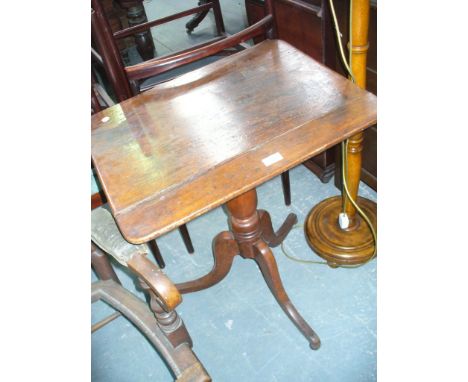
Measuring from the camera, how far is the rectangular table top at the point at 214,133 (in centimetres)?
82

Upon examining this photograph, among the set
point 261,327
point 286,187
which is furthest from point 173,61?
point 261,327

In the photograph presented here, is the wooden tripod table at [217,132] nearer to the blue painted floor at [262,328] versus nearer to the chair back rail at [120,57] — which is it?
the chair back rail at [120,57]

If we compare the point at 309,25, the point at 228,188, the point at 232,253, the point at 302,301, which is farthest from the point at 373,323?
the point at 309,25

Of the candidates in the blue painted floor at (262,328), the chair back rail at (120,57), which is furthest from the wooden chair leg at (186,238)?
the chair back rail at (120,57)

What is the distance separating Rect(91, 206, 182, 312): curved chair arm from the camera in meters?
0.79

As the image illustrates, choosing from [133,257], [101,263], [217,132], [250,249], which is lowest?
[250,249]

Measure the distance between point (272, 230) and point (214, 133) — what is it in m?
0.75

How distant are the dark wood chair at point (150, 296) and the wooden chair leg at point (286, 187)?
0.83m

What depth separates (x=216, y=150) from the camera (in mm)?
896

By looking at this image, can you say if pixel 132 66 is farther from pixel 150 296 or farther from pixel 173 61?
pixel 150 296

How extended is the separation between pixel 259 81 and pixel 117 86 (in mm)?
438

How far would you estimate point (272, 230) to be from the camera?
160 centimetres

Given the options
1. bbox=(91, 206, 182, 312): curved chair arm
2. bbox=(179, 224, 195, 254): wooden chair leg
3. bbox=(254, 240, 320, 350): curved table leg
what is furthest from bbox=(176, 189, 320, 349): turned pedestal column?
bbox=(91, 206, 182, 312): curved chair arm
